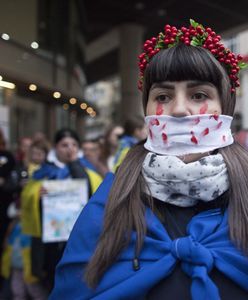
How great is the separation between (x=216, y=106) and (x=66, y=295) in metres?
0.82

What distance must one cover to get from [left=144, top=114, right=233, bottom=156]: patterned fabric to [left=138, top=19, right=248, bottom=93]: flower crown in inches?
6.7

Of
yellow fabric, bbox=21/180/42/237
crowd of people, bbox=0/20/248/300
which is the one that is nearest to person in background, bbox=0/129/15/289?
yellow fabric, bbox=21/180/42/237

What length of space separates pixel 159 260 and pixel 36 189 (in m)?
2.87

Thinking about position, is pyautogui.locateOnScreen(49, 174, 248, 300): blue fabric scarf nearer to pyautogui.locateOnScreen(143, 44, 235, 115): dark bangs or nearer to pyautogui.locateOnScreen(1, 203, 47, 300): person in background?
pyautogui.locateOnScreen(143, 44, 235, 115): dark bangs

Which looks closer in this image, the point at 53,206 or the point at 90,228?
the point at 90,228

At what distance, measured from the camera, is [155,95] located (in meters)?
1.63

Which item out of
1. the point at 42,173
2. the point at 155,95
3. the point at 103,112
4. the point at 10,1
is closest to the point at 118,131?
the point at 42,173

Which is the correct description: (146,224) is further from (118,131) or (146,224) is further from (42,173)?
(118,131)

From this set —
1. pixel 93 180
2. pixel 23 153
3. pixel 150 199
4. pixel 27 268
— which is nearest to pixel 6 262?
pixel 27 268

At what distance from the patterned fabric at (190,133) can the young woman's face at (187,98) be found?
0.02m

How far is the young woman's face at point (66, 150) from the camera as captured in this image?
427cm

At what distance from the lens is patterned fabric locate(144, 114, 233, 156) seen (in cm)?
156

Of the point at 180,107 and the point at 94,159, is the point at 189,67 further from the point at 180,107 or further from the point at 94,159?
the point at 94,159

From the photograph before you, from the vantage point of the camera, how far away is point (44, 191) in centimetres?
402
